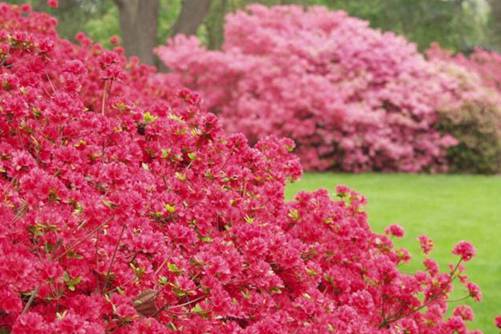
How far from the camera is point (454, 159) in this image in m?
14.9

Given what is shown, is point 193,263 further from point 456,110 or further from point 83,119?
point 456,110

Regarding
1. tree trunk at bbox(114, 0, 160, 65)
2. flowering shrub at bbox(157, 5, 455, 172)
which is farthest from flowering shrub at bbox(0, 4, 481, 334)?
tree trunk at bbox(114, 0, 160, 65)

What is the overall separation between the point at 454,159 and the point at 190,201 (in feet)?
41.9

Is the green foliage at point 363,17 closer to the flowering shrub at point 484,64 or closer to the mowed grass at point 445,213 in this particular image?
the flowering shrub at point 484,64

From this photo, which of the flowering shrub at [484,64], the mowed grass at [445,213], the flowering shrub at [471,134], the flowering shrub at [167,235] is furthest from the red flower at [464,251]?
the flowering shrub at [484,64]

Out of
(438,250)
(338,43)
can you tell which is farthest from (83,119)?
(338,43)

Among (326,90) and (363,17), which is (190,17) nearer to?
(326,90)

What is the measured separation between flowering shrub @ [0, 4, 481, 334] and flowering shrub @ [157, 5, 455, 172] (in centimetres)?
1055

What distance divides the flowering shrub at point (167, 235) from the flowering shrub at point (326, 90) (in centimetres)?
1055

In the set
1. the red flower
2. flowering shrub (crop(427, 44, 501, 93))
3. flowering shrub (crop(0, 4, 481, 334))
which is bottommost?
flowering shrub (crop(427, 44, 501, 93))

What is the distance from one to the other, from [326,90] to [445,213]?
4964 millimetres

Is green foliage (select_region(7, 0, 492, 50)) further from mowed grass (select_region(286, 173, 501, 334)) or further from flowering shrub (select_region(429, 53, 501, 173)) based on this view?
mowed grass (select_region(286, 173, 501, 334))

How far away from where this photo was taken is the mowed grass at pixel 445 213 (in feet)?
21.8

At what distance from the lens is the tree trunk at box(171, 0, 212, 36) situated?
17.1m
